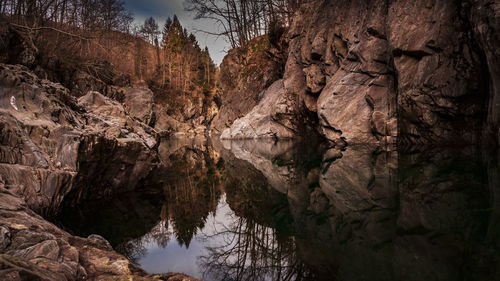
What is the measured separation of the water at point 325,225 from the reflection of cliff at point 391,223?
0.04 ft

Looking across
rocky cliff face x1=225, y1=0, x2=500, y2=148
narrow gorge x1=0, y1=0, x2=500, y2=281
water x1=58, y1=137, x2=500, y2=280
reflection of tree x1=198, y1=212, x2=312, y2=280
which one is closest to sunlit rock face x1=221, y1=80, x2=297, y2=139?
rocky cliff face x1=225, y1=0, x2=500, y2=148

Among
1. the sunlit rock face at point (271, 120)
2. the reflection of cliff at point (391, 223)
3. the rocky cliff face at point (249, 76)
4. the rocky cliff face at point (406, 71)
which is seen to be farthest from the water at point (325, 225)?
the rocky cliff face at point (249, 76)

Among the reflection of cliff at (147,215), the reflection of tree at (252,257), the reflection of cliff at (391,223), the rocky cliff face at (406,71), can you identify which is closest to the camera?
the reflection of cliff at (391,223)

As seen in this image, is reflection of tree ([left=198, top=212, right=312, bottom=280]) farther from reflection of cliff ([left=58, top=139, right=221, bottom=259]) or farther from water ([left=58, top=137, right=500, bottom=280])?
reflection of cliff ([left=58, top=139, right=221, bottom=259])

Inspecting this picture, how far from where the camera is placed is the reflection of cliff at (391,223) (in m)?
2.18

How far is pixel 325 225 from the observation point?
343cm

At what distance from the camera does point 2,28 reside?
521 inches

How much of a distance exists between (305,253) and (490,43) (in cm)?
705

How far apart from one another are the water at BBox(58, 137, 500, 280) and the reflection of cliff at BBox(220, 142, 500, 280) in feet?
0.04

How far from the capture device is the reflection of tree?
2.54 metres

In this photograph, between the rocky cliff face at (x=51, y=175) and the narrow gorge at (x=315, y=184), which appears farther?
the narrow gorge at (x=315, y=184)

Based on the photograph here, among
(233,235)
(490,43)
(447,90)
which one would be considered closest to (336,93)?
(447,90)

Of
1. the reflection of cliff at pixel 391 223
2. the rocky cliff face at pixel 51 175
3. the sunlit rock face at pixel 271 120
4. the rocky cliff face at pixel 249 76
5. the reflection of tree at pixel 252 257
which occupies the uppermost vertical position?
the rocky cliff face at pixel 249 76

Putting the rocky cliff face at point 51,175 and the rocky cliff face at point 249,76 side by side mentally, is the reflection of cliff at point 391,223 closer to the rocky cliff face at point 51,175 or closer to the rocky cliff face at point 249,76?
the rocky cliff face at point 51,175
